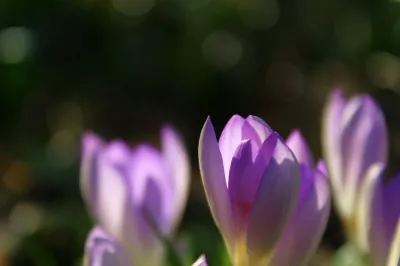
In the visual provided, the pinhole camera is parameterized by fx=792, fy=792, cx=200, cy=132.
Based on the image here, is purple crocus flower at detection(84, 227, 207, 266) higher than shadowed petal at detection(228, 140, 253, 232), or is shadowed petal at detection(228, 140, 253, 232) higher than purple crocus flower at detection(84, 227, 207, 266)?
shadowed petal at detection(228, 140, 253, 232)

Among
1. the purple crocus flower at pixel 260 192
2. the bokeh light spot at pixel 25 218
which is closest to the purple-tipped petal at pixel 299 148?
the purple crocus flower at pixel 260 192

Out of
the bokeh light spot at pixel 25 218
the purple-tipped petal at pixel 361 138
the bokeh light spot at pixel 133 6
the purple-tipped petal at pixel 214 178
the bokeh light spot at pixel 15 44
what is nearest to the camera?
the purple-tipped petal at pixel 214 178

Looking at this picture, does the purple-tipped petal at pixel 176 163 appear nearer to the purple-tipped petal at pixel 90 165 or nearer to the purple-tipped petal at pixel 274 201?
the purple-tipped petal at pixel 90 165

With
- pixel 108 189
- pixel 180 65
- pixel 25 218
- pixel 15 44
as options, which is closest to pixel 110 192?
pixel 108 189

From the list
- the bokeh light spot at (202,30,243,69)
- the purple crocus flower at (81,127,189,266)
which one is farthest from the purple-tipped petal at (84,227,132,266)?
the bokeh light spot at (202,30,243,69)

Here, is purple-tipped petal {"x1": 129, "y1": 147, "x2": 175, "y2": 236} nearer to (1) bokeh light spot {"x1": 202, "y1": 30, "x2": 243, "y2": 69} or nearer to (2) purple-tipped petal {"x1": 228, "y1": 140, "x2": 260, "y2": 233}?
(2) purple-tipped petal {"x1": 228, "y1": 140, "x2": 260, "y2": 233}

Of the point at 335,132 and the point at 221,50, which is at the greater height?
the point at 335,132

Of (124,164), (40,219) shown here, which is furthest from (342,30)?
(124,164)

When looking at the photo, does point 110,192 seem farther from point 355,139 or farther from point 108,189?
point 355,139
